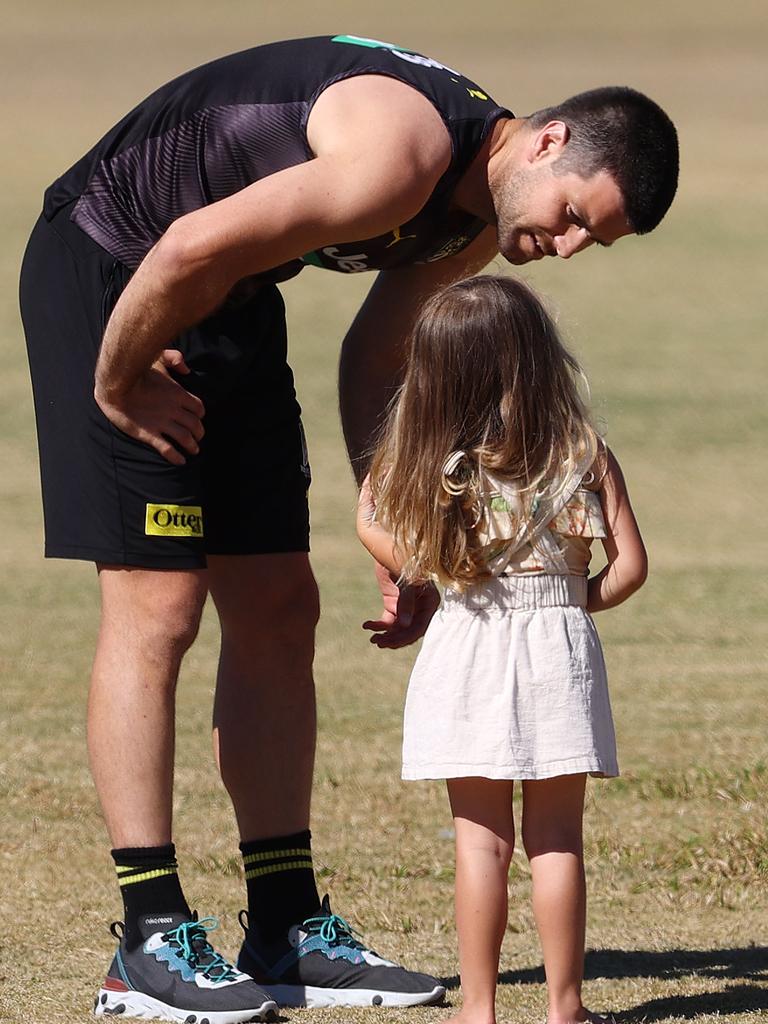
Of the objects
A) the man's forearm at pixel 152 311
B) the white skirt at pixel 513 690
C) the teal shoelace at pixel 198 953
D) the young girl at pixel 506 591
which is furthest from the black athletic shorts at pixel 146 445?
the teal shoelace at pixel 198 953

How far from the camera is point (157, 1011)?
3535mm

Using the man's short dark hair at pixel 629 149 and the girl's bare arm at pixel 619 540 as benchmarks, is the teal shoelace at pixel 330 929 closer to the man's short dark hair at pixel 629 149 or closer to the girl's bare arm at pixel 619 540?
the girl's bare arm at pixel 619 540

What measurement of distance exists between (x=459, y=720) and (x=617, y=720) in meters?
3.31

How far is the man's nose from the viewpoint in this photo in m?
3.51

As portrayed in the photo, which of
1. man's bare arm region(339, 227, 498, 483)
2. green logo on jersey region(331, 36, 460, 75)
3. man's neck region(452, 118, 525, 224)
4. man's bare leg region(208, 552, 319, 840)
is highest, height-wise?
green logo on jersey region(331, 36, 460, 75)

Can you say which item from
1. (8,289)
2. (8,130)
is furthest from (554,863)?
(8,130)

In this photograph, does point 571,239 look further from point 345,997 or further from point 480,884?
point 345,997

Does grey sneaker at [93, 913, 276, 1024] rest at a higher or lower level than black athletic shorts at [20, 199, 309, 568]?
lower

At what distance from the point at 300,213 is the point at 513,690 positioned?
0.93 metres

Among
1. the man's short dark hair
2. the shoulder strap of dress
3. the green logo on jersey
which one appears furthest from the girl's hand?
the green logo on jersey

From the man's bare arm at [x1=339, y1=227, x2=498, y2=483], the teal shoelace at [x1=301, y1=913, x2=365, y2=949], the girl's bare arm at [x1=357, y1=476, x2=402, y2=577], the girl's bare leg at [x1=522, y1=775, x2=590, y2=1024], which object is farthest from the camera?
the man's bare arm at [x1=339, y1=227, x2=498, y2=483]

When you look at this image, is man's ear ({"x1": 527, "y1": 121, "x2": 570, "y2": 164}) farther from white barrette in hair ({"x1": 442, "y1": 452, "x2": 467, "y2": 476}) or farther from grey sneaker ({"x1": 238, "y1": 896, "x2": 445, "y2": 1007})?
grey sneaker ({"x1": 238, "y1": 896, "x2": 445, "y2": 1007})

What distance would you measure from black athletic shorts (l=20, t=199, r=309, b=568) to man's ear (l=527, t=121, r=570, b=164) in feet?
2.03

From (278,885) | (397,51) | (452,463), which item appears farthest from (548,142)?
(278,885)
